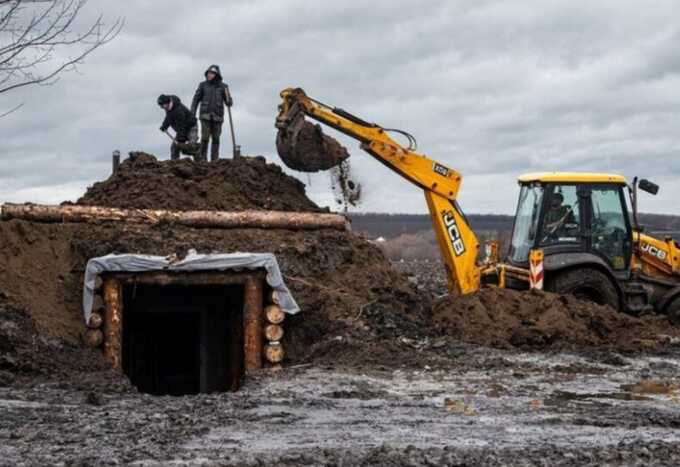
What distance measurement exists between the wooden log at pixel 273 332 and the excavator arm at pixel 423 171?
3281 mm

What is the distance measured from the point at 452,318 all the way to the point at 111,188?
6.19m

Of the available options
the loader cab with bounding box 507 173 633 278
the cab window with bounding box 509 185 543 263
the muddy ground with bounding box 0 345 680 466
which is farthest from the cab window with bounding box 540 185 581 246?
the muddy ground with bounding box 0 345 680 466

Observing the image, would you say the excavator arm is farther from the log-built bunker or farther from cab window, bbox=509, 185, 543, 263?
the log-built bunker

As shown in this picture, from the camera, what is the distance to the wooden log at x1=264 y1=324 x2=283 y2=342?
15.4 metres

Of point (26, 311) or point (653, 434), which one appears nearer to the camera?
point (653, 434)

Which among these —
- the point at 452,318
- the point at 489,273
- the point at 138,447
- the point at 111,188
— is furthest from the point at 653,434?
the point at 111,188

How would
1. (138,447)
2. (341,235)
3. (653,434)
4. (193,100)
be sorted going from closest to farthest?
(138,447), (653,434), (341,235), (193,100)

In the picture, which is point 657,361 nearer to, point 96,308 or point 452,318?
point 452,318

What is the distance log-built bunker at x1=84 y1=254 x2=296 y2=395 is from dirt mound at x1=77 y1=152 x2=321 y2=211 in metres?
1.38

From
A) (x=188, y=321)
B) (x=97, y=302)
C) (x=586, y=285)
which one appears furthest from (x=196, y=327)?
(x=586, y=285)

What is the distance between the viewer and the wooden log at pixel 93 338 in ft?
48.6

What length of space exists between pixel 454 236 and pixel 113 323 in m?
5.70

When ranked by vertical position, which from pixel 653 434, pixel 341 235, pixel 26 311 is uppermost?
pixel 341 235

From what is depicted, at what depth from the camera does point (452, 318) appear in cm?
1596
